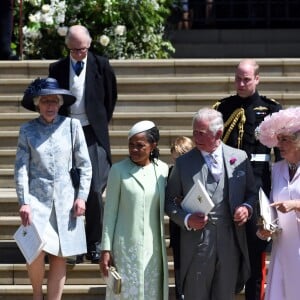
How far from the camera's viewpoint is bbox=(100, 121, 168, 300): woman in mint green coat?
8.08 metres

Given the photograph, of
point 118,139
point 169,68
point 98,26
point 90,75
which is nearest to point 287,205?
point 90,75

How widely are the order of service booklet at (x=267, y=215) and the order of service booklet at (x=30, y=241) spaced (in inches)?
63.7

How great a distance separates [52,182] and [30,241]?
0.46 metres

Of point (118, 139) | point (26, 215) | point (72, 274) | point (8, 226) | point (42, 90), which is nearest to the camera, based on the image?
point (26, 215)

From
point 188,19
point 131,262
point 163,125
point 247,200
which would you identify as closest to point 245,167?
point 247,200

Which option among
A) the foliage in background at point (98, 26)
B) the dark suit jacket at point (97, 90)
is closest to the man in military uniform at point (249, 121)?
the dark suit jacket at point (97, 90)

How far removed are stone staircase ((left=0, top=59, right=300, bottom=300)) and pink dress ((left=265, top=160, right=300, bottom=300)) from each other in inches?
132

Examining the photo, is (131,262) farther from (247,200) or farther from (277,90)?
(277,90)

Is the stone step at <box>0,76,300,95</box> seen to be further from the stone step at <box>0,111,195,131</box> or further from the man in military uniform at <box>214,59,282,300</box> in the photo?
the man in military uniform at <box>214,59,282,300</box>

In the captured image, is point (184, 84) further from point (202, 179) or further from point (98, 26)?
point (202, 179)

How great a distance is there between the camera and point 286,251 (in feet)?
26.5

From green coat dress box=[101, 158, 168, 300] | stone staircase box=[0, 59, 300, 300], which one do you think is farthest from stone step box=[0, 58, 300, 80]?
green coat dress box=[101, 158, 168, 300]

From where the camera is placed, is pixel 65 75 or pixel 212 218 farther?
pixel 65 75

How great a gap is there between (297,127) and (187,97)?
4.16 metres
